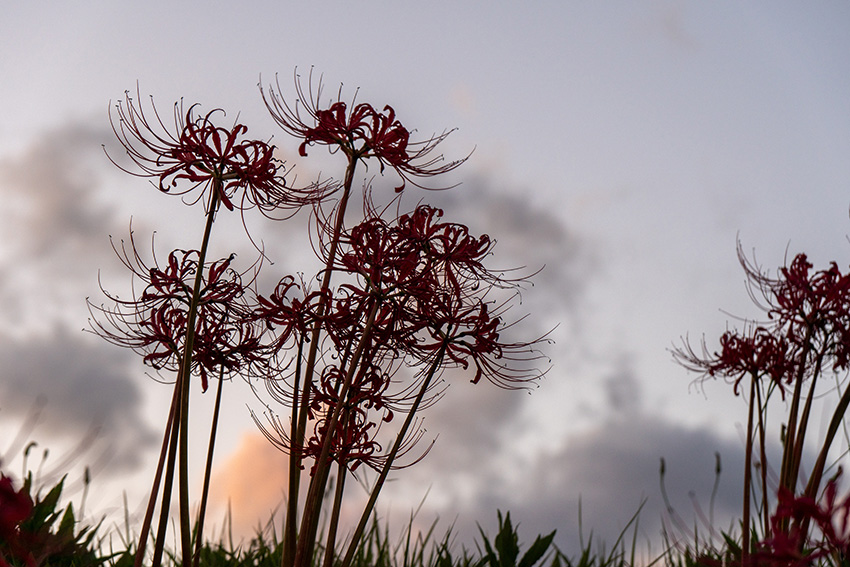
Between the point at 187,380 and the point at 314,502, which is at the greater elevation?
the point at 187,380

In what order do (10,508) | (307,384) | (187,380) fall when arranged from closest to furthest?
(10,508), (187,380), (307,384)

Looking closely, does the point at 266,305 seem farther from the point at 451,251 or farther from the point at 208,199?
the point at 451,251

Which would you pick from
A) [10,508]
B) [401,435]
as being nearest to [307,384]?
[401,435]

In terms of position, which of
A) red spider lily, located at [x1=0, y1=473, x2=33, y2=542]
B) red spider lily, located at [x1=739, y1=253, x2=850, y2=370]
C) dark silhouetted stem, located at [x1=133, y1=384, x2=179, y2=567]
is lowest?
red spider lily, located at [x1=0, y1=473, x2=33, y2=542]

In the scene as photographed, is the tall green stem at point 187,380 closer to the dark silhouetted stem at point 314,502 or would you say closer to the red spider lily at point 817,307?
the dark silhouetted stem at point 314,502

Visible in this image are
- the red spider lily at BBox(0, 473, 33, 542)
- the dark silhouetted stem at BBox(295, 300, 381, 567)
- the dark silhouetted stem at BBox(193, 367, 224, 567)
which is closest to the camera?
the red spider lily at BBox(0, 473, 33, 542)

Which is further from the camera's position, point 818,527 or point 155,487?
point 155,487

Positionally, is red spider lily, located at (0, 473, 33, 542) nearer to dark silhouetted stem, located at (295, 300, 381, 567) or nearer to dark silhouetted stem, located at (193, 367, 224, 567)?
dark silhouetted stem, located at (295, 300, 381, 567)

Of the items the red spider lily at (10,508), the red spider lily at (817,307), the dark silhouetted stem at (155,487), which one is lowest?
the red spider lily at (10,508)

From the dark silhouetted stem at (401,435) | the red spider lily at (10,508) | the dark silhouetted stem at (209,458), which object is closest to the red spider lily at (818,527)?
the red spider lily at (10,508)

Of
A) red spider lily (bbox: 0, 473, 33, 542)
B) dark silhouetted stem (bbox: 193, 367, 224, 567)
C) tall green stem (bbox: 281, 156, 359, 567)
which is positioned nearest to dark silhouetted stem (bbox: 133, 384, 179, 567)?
dark silhouetted stem (bbox: 193, 367, 224, 567)

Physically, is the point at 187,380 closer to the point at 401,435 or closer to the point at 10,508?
the point at 401,435

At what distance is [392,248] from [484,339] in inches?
23.6

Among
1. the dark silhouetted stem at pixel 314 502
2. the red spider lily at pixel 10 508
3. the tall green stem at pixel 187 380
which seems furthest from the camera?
the dark silhouetted stem at pixel 314 502
